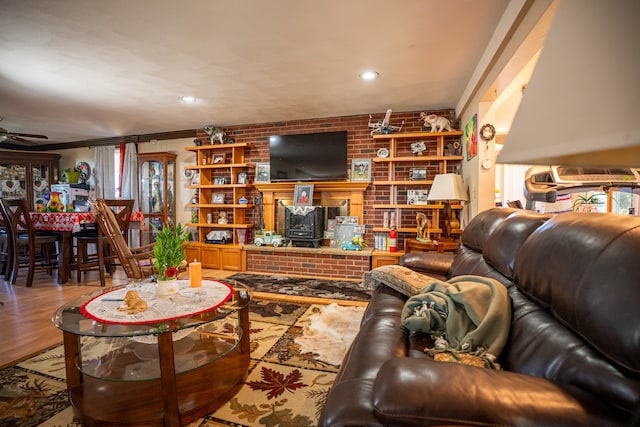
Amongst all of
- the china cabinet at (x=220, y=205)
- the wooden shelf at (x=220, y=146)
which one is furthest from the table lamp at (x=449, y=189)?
the wooden shelf at (x=220, y=146)

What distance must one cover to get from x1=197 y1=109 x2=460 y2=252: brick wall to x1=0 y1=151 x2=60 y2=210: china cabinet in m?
4.57

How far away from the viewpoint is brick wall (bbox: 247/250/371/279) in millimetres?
4121

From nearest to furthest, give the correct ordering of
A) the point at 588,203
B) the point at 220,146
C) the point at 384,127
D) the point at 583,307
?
the point at 583,307 → the point at 588,203 → the point at 384,127 → the point at 220,146

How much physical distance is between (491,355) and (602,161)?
0.93 m

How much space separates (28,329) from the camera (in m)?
2.49

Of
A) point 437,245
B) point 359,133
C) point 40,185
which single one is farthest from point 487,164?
point 40,185

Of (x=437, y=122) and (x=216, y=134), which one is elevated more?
(x=216, y=134)

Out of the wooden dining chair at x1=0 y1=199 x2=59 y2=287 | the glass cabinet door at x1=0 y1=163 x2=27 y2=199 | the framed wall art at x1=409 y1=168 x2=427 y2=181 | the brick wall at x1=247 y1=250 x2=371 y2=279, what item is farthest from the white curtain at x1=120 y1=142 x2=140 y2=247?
the framed wall art at x1=409 y1=168 x2=427 y2=181

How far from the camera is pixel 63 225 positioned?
373 centimetres

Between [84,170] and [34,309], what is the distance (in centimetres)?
417

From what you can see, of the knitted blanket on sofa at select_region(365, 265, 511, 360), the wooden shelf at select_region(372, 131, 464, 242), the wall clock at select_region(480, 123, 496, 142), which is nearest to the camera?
the knitted blanket on sofa at select_region(365, 265, 511, 360)

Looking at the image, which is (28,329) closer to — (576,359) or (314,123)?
(576,359)

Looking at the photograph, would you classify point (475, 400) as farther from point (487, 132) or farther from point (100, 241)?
point (100, 241)

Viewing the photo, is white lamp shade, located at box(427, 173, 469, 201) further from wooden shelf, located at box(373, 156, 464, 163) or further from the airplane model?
the airplane model
